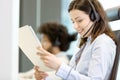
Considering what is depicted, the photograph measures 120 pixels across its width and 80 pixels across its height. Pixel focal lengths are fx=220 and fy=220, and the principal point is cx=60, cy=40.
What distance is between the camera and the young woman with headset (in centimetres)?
80

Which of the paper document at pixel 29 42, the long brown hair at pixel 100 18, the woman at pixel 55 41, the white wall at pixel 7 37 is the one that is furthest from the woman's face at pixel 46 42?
the white wall at pixel 7 37

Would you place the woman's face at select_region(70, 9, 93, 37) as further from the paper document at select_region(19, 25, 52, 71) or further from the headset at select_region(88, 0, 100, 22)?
the paper document at select_region(19, 25, 52, 71)

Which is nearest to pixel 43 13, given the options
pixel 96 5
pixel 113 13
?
pixel 113 13

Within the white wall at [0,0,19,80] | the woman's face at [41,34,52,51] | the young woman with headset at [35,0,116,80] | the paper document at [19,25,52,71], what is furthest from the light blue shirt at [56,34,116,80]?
the woman's face at [41,34,52,51]

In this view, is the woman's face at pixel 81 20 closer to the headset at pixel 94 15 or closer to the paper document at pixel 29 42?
the headset at pixel 94 15

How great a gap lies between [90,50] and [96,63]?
7 centimetres

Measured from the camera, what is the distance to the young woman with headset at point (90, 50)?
0.80m

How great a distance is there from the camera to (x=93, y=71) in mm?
799

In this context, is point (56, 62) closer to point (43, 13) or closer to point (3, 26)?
point (3, 26)

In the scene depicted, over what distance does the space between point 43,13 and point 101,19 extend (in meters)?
1.26

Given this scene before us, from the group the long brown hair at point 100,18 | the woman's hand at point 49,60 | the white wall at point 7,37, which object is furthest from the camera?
the long brown hair at point 100,18

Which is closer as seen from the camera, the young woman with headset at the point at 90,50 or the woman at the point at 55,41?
the young woman with headset at the point at 90,50

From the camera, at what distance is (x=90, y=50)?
86 centimetres

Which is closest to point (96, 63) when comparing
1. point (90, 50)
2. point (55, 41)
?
point (90, 50)
